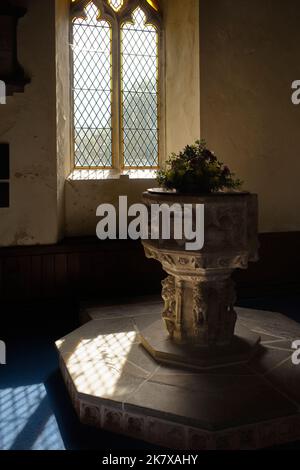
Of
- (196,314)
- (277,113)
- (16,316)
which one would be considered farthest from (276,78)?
(16,316)

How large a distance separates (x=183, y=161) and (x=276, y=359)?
147 cm

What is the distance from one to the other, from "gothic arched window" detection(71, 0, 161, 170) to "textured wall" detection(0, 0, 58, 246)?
77 cm

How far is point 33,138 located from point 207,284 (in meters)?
2.32

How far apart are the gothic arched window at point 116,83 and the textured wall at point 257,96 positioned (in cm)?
85

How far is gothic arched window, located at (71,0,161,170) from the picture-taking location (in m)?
5.75

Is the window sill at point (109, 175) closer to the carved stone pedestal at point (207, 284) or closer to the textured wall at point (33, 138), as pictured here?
the textured wall at point (33, 138)

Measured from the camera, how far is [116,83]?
5.87 metres

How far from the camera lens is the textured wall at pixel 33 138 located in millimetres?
4871

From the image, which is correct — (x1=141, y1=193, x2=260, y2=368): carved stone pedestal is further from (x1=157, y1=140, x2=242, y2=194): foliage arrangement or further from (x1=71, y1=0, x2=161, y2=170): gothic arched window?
(x1=71, y1=0, x2=161, y2=170): gothic arched window

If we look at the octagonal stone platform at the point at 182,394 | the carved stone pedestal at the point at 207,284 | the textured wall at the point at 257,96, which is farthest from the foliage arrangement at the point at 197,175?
the textured wall at the point at 257,96

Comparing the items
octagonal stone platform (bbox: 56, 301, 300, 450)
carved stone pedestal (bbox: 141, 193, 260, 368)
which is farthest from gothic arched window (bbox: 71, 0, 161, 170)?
octagonal stone platform (bbox: 56, 301, 300, 450)

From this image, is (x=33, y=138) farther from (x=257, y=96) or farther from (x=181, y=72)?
(x=257, y=96)

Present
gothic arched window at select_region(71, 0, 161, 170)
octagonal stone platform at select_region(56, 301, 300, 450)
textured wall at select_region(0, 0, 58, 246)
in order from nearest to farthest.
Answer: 1. octagonal stone platform at select_region(56, 301, 300, 450)
2. textured wall at select_region(0, 0, 58, 246)
3. gothic arched window at select_region(71, 0, 161, 170)

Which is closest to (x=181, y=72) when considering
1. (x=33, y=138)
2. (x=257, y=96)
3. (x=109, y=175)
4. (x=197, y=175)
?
(x=257, y=96)
